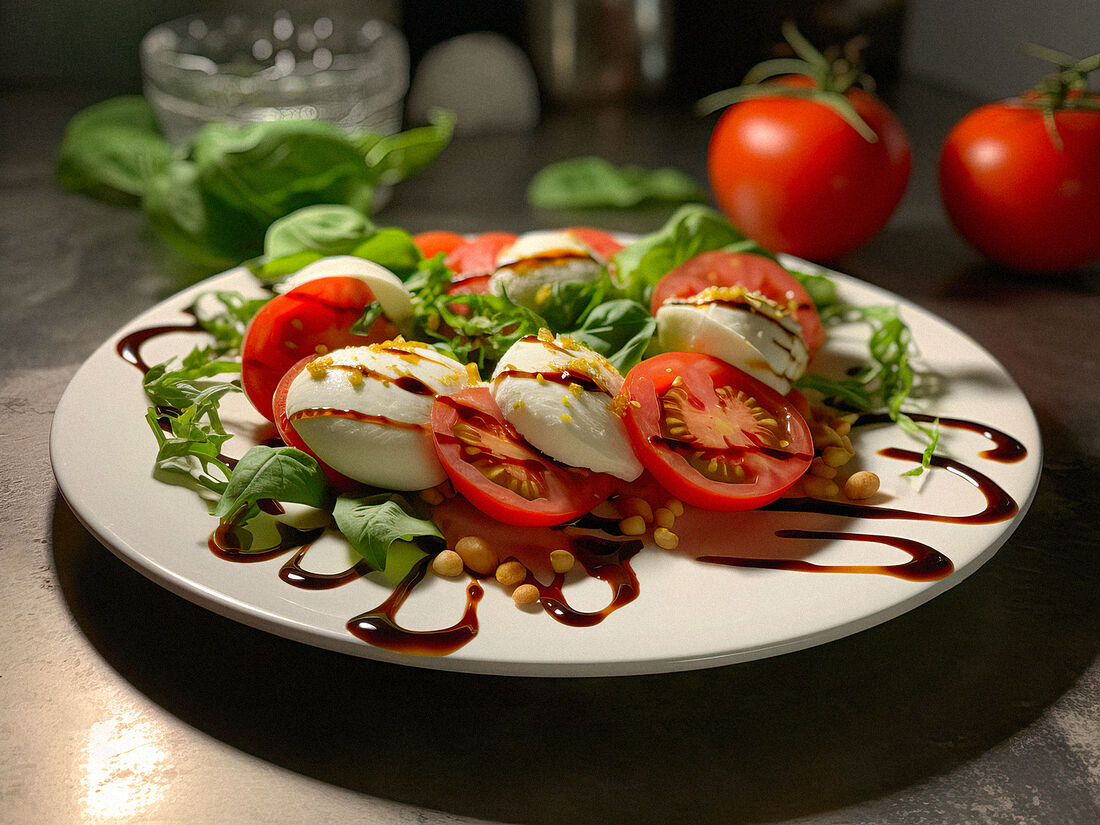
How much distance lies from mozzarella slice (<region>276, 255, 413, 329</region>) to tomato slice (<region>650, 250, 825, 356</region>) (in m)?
0.33

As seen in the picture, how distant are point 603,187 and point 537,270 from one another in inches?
36.1

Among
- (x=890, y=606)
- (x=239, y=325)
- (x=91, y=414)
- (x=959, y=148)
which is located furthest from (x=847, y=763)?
(x=959, y=148)

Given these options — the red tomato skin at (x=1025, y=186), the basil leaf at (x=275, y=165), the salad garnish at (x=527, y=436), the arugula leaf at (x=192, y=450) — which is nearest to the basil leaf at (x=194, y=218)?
the basil leaf at (x=275, y=165)

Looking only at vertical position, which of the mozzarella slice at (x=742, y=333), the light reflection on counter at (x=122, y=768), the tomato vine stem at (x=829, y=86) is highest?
the tomato vine stem at (x=829, y=86)

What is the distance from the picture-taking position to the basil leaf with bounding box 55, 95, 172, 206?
2.15 metres

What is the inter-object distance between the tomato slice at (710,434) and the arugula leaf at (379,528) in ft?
0.82

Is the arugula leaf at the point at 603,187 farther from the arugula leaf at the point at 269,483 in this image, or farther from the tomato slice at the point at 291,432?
the arugula leaf at the point at 269,483

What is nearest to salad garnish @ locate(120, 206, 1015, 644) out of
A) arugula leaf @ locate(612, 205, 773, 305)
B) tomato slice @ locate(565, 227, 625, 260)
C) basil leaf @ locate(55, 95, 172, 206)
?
arugula leaf @ locate(612, 205, 773, 305)

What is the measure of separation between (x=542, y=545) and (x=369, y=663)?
20cm

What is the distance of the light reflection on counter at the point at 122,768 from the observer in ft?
2.53

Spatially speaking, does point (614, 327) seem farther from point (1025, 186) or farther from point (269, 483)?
point (1025, 186)

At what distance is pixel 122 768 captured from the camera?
805 millimetres

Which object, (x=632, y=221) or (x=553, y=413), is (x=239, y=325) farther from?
(x=632, y=221)

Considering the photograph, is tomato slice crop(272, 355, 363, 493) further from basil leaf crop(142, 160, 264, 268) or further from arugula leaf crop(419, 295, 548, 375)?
basil leaf crop(142, 160, 264, 268)
